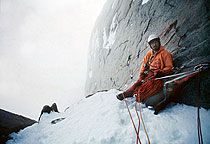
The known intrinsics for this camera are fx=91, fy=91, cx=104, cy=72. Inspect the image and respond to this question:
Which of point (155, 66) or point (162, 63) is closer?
point (162, 63)

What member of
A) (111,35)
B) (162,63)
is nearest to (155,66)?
(162,63)

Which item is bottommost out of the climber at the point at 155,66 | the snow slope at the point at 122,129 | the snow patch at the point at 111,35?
the snow slope at the point at 122,129

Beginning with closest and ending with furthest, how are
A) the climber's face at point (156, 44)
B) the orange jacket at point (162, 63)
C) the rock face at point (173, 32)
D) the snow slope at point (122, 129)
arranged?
1. the snow slope at point (122, 129)
2. the rock face at point (173, 32)
3. the orange jacket at point (162, 63)
4. the climber's face at point (156, 44)

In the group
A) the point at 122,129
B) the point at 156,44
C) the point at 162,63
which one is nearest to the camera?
the point at 122,129

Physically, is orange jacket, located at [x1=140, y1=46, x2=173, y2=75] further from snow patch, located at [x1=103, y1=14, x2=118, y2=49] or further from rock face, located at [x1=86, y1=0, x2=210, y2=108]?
snow patch, located at [x1=103, y1=14, x2=118, y2=49]

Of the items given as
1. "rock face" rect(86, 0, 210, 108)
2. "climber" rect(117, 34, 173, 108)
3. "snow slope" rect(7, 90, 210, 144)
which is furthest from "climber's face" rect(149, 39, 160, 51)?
"snow slope" rect(7, 90, 210, 144)

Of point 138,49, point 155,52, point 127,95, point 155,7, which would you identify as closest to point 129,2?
point 155,7

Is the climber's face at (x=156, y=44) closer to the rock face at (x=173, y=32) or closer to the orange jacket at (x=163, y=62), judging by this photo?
the orange jacket at (x=163, y=62)

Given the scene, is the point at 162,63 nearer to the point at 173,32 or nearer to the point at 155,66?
the point at 155,66

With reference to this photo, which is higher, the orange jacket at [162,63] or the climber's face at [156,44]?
the climber's face at [156,44]

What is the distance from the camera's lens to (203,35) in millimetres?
1770

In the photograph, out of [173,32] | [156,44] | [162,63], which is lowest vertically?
[162,63]

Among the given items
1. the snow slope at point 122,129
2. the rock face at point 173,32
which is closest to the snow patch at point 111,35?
the rock face at point 173,32

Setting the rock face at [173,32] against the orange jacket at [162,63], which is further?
the orange jacket at [162,63]
